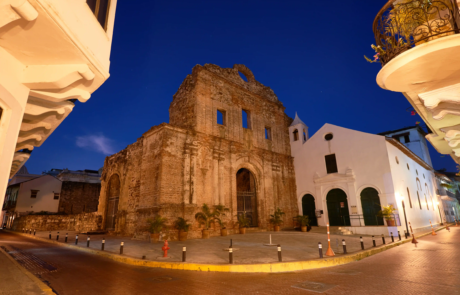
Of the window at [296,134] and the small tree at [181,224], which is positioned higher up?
the window at [296,134]

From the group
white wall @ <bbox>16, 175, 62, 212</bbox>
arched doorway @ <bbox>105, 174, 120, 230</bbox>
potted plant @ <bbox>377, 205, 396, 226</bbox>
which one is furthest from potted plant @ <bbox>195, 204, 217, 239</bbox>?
white wall @ <bbox>16, 175, 62, 212</bbox>

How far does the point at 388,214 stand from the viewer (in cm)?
1642

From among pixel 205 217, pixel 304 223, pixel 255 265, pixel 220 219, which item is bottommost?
pixel 255 265

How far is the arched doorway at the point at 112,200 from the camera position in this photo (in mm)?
19734

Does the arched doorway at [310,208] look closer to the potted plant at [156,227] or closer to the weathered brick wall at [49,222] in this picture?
the potted plant at [156,227]

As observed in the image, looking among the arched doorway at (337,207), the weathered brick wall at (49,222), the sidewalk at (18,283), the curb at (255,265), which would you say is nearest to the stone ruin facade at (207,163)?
the arched doorway at (337,207)

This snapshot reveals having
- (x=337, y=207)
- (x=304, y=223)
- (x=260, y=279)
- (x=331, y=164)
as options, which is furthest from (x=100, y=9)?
(x=331, y=164)

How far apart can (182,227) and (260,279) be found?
840cm

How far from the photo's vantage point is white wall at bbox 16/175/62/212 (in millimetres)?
33375

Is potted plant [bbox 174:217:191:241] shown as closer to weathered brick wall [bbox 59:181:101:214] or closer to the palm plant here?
the palm plant

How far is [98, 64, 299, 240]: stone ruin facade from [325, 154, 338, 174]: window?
3.19 metres

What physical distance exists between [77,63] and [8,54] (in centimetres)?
62

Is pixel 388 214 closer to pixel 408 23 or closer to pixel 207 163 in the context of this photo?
pixel 207 163

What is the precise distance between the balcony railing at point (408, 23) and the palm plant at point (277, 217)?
16055 mm
